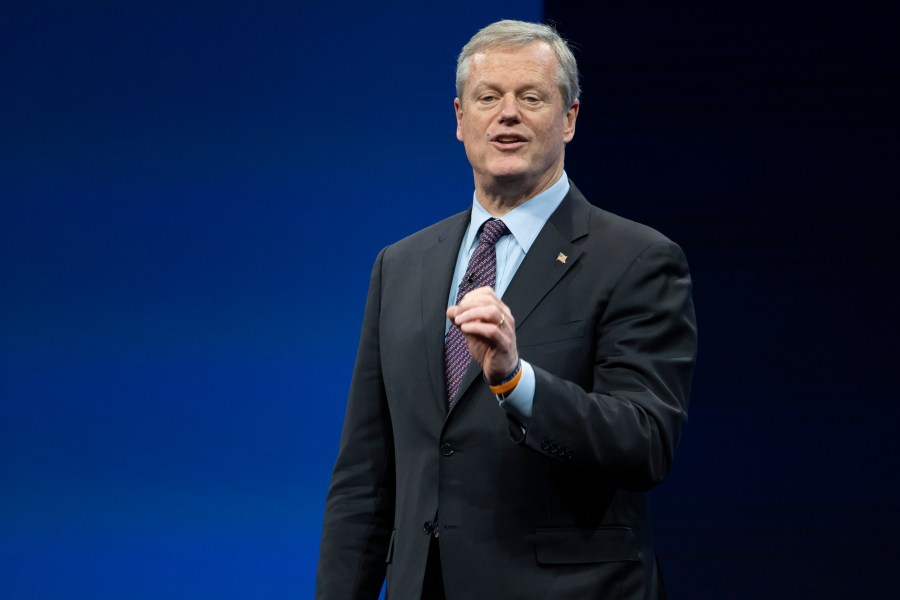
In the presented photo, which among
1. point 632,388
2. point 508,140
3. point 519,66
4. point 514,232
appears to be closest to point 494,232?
point 514,232

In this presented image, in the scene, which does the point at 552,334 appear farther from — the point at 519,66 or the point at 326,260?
the point at 326,260

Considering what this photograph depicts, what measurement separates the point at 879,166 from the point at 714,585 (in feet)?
3.92

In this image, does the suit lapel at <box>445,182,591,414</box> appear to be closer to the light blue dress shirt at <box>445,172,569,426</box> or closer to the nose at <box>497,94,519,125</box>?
the light blue dress shirt at <box>445,172,569,426</box>

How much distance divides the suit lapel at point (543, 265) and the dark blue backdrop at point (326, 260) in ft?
4.20

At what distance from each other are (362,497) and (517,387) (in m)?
0.54

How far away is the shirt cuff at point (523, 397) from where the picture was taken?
1520mm

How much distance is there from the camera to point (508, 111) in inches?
72.6

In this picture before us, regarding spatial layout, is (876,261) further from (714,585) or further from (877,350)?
(714,585)

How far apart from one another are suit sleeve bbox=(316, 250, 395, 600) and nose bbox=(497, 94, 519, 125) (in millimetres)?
416

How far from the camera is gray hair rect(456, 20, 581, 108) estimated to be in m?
1.90

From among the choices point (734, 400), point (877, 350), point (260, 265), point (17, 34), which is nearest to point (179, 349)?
point (260, 265)

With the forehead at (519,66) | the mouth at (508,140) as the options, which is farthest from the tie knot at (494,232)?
the forehead at (519,66)

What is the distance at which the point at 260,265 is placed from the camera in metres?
3.11

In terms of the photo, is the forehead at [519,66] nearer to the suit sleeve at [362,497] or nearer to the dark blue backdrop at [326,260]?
the suit sleeve at [362,497]
